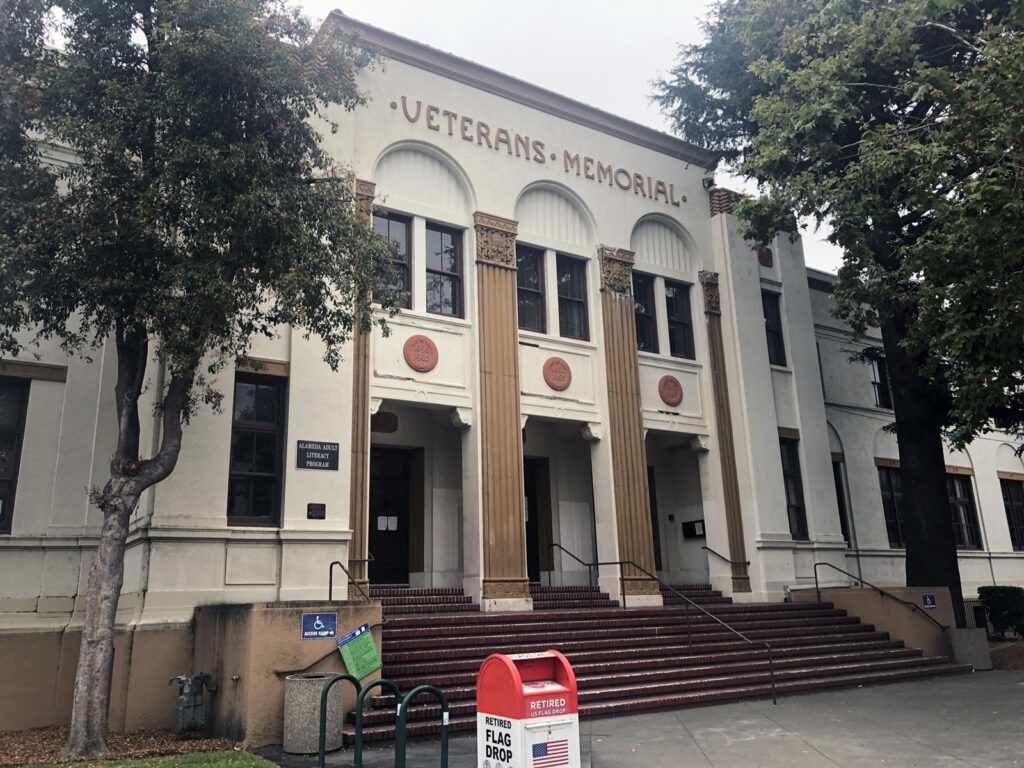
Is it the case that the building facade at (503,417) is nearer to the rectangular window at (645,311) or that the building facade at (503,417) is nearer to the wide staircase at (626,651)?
the rectangular window at (645,311)

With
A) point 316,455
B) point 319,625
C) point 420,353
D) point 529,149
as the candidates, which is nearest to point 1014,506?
point 529,149

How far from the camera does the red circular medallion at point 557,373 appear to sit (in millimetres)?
17062

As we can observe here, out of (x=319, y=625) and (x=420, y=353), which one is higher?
(x=420, y=353)

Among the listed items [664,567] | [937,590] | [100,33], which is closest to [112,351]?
[100,33]

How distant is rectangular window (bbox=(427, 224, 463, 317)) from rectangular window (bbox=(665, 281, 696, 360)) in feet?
18.9

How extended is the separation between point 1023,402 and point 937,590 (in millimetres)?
4277

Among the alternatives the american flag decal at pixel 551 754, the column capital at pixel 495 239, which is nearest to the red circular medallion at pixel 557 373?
the column capital at pixel 495 239

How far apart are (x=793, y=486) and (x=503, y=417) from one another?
8479 mm

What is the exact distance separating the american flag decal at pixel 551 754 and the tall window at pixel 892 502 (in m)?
19.9

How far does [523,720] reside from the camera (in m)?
5.46

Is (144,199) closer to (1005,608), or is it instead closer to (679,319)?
(679,319)

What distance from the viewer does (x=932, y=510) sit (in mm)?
17750

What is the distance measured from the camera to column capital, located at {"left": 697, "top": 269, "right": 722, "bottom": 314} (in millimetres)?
20094

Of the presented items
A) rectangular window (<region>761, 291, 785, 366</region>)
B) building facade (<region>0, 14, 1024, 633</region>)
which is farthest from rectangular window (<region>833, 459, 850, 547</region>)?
rectangular window (<region>761, 291, 785, 366</region>)
